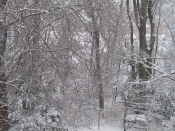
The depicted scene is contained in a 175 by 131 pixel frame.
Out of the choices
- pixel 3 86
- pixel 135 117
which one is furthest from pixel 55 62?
pixel 135 117

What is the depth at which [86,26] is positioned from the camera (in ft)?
20.4

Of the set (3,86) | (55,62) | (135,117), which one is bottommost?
(135,117)

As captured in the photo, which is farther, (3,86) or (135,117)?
(135,117)

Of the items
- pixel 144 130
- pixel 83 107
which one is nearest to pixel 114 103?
pixel 144 130

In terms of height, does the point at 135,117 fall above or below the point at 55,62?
below

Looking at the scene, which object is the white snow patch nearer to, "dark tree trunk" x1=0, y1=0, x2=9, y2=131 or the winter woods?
the winter woods

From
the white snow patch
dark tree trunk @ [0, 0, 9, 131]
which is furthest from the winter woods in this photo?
the white snow patch

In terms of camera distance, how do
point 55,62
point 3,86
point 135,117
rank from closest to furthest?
1. point 3,86
2. point 55,62
3. point 135,117

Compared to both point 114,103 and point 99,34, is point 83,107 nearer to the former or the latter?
point 99,34

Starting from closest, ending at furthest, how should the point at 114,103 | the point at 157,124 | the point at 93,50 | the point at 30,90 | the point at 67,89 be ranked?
the point at 30,90
the point at 67,89
the point at 93,50
the point at 157,124
the point at 114,103

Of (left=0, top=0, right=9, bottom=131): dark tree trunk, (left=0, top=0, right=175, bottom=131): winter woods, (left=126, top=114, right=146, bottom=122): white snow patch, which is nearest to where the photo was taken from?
(left=0, top=0, right=9, bottom=131): dark tree trunk

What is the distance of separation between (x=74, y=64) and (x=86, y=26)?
3.72 ft

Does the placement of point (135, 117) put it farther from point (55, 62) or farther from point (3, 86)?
point (3, 86)

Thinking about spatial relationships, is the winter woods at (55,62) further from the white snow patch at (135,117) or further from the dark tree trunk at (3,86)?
the white snow patch at (135,117)
